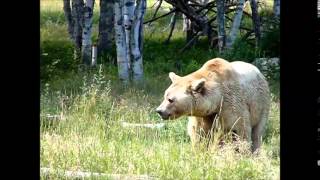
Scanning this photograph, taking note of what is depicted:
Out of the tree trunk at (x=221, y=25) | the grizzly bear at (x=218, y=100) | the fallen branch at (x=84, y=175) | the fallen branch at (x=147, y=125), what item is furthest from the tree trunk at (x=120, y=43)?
the fallen branch at (x=84, y=175)

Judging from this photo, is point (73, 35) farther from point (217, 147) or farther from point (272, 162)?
point (272, 162)

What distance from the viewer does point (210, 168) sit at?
2695 mm

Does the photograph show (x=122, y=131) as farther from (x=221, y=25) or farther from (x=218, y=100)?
(x=221, y=25)

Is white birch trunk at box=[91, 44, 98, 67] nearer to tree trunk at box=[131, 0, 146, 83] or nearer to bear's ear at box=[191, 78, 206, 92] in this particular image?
tree trunk at box=[131, 0, 146, 83]

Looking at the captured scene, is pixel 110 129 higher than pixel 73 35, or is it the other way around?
pixel 73 35

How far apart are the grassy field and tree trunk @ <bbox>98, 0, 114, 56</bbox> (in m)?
0.37

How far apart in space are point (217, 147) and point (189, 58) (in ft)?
5.51

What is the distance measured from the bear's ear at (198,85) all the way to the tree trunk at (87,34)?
178cm

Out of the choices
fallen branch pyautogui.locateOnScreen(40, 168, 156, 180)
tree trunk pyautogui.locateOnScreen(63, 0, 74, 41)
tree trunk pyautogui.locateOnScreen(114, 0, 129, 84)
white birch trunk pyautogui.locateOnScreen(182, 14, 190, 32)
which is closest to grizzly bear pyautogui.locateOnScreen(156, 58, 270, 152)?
fallen branch pyautogui.locateOnScreen(40, 168, 156, 180)

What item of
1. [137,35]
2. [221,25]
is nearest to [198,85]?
[137,35]

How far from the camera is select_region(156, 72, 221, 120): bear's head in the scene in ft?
10.5

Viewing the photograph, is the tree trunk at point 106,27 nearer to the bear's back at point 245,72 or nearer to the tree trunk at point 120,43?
the tree trunk at point 120,43

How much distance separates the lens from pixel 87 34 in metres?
5.20

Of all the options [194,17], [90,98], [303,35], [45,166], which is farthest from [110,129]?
[194,17]
